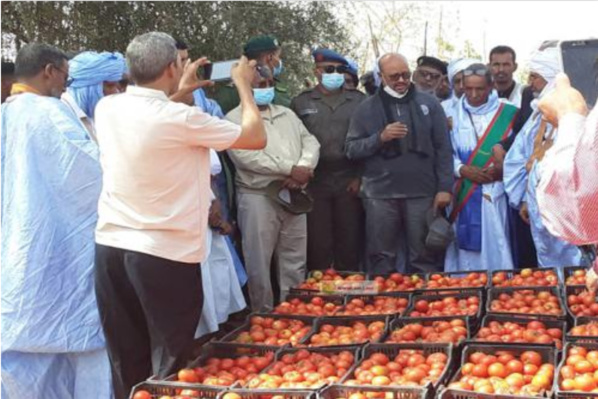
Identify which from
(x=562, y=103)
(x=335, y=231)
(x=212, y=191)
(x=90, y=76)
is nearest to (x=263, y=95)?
(x=212, y=191)

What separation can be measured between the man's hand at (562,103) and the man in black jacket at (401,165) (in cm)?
348

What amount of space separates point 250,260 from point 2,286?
1926 millimetres

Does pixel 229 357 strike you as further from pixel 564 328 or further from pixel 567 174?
pixel 567 174

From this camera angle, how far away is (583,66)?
2.50 m

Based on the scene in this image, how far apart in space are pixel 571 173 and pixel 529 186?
360 centimetres

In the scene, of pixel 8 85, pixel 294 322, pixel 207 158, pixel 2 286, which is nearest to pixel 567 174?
pixel 207 158

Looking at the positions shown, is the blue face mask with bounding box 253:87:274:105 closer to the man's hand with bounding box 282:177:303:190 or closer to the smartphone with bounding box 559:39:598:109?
the man's hand with bounding box 282:177:303:190

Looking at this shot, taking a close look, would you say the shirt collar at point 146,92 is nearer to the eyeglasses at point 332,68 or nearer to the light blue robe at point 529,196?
the eyeglasses at point 332,68

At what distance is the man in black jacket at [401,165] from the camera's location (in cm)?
543

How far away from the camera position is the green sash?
562 cm

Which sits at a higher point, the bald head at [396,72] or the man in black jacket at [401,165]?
the bald head at [396,72]

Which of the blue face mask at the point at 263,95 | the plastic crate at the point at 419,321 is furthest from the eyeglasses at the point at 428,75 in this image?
the plastic crate at the point at 419,321

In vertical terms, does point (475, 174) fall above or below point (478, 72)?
below

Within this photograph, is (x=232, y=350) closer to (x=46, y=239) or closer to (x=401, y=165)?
(x=46, y=239)
